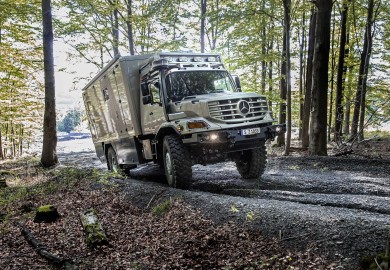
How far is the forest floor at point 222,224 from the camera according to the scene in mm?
3742

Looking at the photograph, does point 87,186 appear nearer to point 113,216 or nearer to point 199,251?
point 113,216

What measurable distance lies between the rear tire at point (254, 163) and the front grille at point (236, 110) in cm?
111

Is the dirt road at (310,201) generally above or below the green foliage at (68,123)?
below

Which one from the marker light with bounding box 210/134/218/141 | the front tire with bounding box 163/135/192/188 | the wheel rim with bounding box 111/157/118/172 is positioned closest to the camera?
the marker light with bounding box 210/134/218/141

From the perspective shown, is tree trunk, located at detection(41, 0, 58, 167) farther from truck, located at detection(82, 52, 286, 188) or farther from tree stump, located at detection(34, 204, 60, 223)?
tree stump, located at detection(34, 204, 60, 223)

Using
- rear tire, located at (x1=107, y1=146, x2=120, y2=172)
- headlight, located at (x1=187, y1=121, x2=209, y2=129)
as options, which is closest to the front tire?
headlight, located at (x1=187, y1=121, x2=209, y2=129)

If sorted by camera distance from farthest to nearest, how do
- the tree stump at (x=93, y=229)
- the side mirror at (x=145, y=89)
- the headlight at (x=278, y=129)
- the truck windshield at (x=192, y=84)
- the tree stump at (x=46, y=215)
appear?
1. the side mirror at (x=145, y=89)
2. the truck windshield at (x=192, y=84)
3. the headlight at (x=278, y=129)
4. the tree stump at (x=46, y=215)
5. the tree stump at (x=93, y=229)

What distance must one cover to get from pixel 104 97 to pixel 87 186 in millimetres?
3665

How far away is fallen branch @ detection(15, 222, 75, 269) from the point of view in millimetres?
4344

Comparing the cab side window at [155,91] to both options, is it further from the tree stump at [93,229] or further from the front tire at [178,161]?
the tree stump at [93,229]

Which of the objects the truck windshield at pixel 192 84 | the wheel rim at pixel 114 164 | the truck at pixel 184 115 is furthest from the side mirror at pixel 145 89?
the wheel rim at pixel 114 164

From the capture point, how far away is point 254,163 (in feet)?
27.0

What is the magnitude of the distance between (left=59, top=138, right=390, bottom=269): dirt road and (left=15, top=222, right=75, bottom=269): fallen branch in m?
2.23

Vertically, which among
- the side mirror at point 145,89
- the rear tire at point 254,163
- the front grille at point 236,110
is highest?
the side mirror at point 145,89
